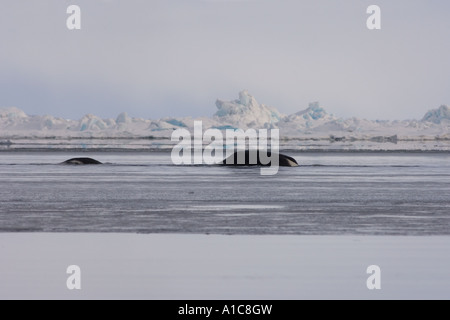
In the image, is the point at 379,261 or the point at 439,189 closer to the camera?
the point at 379,261

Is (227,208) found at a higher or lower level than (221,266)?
lower

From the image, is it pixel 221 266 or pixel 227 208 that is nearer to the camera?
pixel 221 266

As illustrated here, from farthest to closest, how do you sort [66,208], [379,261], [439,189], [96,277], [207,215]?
[439,189] < [66,208] < [207,215] < [379,261] < [96,277]

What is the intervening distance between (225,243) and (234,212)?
5.93 m

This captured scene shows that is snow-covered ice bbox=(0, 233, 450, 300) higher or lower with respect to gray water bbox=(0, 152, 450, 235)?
higher

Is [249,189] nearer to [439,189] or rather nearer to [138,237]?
[439,189]

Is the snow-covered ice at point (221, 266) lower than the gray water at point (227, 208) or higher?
higher

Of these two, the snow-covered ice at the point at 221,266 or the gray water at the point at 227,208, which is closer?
the snow-covered ice at the point at 221,266

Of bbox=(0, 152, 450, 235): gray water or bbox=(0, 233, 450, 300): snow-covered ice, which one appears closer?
bbox=(0, 233, 450, 300): snow-covered ice

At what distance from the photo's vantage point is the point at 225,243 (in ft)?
47.1

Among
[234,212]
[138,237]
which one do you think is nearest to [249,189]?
[234,212]
